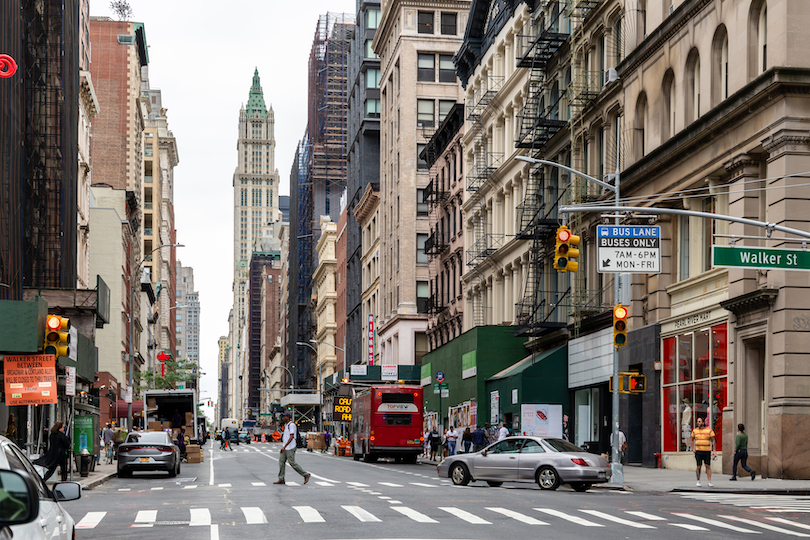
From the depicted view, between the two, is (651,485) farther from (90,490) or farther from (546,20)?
(546,20)

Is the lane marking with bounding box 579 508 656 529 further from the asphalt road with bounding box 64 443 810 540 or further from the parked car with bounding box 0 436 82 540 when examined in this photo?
the parked car with bounding box 0 436 82 540

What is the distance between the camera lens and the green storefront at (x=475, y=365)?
179 feet

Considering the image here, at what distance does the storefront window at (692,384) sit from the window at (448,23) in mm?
53807

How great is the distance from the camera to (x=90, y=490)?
28016 millimetres

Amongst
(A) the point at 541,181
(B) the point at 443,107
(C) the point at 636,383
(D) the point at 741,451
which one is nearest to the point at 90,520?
(C) the point at 636,383

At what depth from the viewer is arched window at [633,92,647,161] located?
38469 mm

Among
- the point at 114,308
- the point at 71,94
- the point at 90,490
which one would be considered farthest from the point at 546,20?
the point at 114,308

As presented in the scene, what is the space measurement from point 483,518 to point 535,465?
8.59 m

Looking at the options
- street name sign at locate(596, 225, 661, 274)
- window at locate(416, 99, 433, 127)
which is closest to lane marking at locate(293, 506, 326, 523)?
street name sign at locate(596, 225, 661, 274)

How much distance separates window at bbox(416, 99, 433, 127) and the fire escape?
33.5m

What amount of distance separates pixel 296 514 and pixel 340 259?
349 feet

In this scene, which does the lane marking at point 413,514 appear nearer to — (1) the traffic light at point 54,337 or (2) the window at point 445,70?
(1) the traffic light at point 54,337

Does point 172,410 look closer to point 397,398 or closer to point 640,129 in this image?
point 397,398

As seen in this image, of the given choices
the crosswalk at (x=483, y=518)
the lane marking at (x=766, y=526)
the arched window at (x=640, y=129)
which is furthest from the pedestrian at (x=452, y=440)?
the lane marking at (x=766, y=526)
